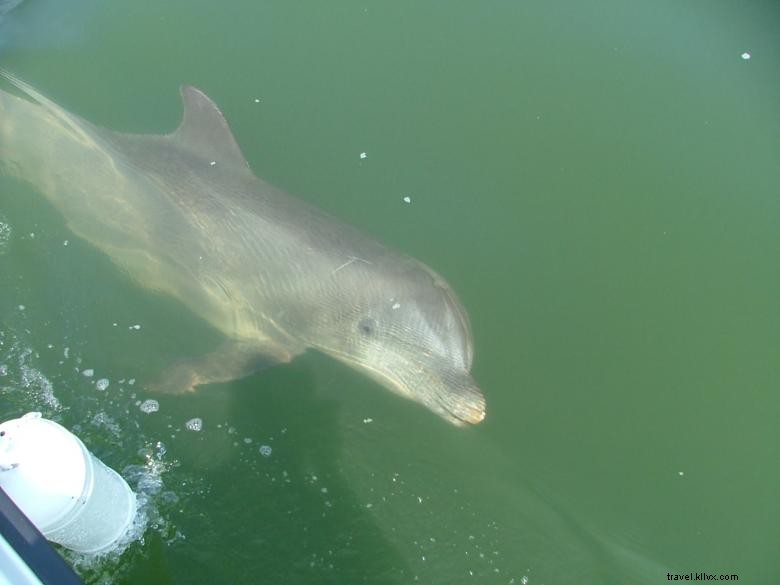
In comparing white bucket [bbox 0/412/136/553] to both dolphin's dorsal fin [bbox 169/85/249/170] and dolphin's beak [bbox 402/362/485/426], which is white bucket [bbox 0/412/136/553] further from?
dolphin's dorsal fin [bbox 169/85/249/170]

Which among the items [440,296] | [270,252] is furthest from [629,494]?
[270,252]

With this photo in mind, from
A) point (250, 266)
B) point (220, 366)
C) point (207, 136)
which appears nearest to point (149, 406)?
point (220, 366)

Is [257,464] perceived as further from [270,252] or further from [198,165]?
[198,165]

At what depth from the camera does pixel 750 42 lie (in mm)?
6668

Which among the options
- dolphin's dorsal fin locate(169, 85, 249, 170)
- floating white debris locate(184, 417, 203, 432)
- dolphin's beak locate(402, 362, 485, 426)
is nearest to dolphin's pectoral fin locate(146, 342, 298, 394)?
floating white debris locate(184, 417, 203, 432)

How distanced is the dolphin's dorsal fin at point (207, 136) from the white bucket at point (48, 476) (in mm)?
2861

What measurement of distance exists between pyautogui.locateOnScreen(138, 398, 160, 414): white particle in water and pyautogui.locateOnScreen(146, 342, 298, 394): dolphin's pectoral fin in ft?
0.29

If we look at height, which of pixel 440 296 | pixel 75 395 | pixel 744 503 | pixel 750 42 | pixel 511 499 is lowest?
pixel 75 395

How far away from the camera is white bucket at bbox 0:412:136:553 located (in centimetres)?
248

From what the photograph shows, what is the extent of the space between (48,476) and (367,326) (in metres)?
2.47

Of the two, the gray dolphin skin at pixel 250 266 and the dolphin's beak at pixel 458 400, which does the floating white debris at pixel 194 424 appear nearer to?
the gray dolphin skin at pixel 250 266

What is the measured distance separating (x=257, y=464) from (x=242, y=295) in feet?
4.12

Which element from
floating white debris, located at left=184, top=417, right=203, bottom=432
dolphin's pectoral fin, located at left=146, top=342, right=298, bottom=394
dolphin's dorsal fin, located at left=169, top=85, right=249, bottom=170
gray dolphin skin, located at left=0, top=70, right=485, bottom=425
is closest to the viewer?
floating white debris, located at left=184, top=417, right=203, bottom=432

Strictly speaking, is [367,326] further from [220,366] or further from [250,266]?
[220,366]
